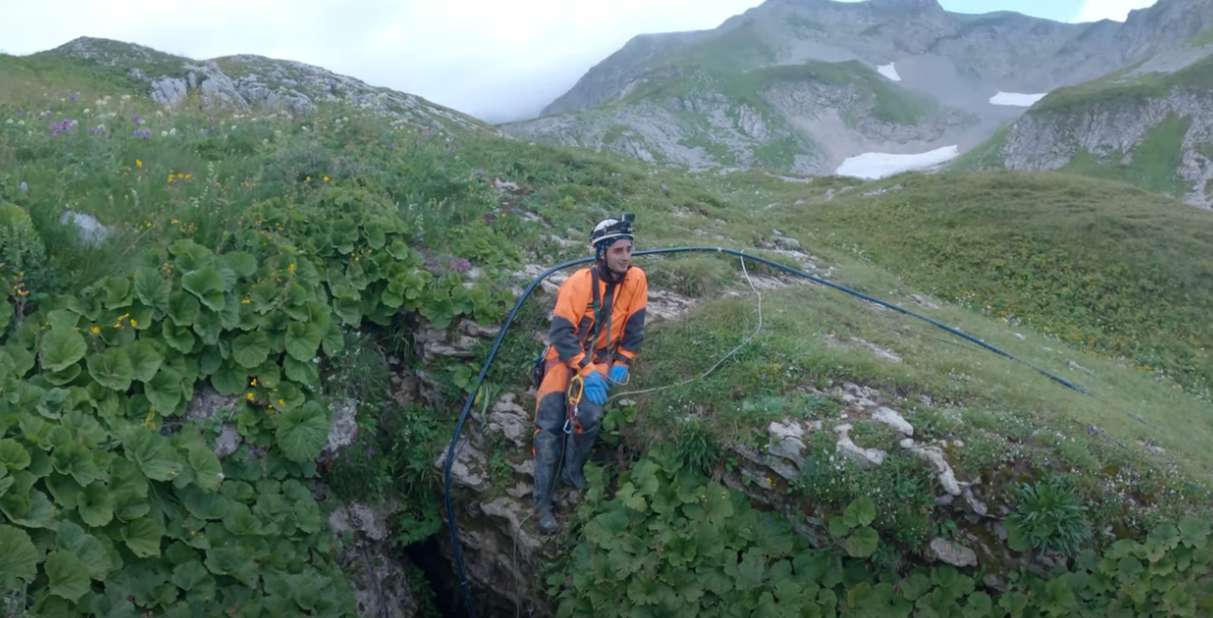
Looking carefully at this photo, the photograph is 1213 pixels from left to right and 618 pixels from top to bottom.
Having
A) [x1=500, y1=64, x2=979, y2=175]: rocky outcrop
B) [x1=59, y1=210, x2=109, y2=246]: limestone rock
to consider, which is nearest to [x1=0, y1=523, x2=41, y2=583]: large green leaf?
[x1=59, y1=210, x2=109, y2=246]: limestone rock

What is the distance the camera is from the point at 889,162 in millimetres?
108062

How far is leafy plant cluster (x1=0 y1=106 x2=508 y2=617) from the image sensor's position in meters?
5.17

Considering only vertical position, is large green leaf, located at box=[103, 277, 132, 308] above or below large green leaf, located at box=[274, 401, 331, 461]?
above

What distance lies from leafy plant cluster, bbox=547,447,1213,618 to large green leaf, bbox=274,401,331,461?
7.81 ft

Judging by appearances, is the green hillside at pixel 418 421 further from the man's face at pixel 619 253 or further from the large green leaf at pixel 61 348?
the man's face at pixel 619 253

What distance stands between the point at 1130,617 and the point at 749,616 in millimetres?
2665

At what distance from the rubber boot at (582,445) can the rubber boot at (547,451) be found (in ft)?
0.40

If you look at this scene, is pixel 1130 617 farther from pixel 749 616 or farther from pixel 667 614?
pixel 667 614

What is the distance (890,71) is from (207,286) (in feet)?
586

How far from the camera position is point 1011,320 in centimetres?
1414

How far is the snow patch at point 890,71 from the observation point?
16218cm

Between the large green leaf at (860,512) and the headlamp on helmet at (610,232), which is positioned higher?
the headlamp on helmet at (610,232)

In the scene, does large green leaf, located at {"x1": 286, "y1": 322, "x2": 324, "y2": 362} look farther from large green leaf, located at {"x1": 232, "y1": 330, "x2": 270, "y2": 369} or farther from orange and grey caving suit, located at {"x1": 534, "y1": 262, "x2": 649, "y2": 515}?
orange and grey caving suit, located at {"x1": 534, "y1": 262, "x2": 649, "y2": 515}

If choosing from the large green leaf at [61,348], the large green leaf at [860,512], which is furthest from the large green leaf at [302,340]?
the large green leaf at [860,512]
